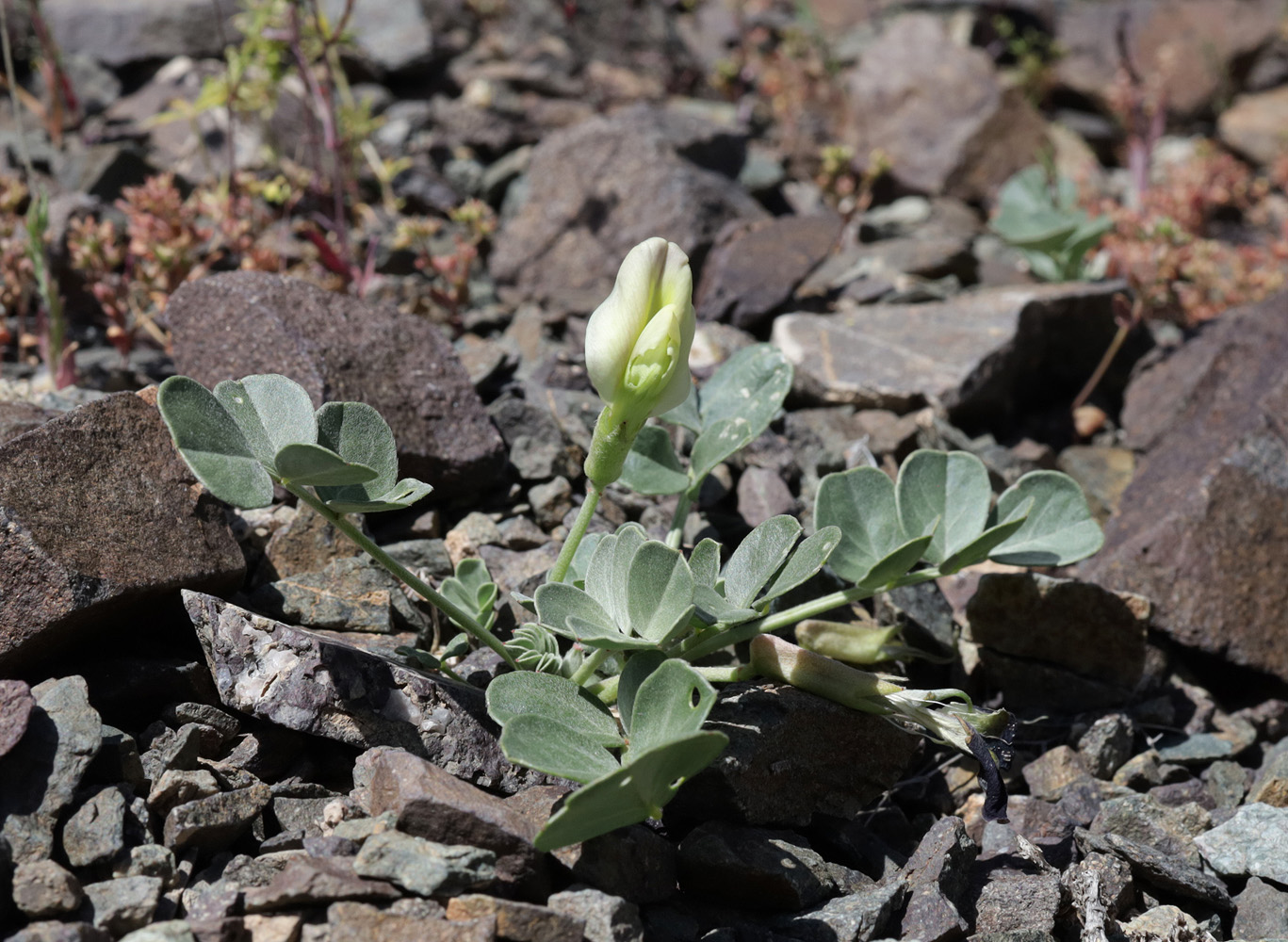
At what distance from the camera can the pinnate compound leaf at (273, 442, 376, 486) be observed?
2018 mm

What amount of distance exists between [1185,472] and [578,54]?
4.66m

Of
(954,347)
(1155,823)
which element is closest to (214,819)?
(1155,823)

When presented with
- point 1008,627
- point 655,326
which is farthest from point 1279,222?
point 655,326

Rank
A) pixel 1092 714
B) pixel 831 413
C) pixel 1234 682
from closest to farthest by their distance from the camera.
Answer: pixel 1092 714, pixel 1234 682, pixel 831 413

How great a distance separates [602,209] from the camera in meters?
4.92

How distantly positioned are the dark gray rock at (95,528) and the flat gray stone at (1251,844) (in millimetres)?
2452

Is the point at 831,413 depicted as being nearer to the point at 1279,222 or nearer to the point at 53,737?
the point at 53,737

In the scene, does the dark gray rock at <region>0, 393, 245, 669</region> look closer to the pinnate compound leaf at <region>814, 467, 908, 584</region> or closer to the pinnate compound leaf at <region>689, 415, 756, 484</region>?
the pinnate compound leaf at <region>689, 415, 756, 484</region>

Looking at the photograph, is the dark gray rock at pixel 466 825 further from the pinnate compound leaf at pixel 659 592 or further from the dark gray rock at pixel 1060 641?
the dark gray rock at pixel 1060 641

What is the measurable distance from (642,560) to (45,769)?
4.00ft

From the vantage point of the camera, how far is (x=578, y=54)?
678cm

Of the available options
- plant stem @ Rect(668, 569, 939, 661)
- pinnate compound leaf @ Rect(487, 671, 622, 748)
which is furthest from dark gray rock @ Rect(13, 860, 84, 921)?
plant stem @ Rect(668, 569, 939, 661)

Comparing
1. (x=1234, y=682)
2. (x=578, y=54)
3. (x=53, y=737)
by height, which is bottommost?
(x=1234, y=682)

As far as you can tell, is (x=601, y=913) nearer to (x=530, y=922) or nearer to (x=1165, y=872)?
(x=530, y=922)
